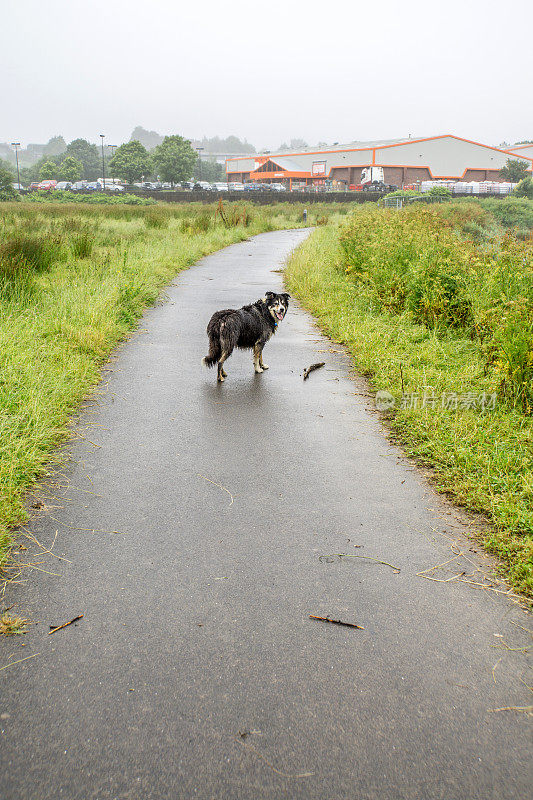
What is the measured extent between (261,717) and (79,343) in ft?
20.6

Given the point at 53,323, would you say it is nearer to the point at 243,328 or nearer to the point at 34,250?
the point at 243,328

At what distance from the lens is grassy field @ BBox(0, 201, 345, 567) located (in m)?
4.68

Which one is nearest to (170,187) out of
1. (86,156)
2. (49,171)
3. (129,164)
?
(129,164)

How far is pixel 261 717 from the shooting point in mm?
2375

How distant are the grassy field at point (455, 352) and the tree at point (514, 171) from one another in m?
81.8

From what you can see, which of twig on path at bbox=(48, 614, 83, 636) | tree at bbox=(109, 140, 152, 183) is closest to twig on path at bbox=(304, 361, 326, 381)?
twig on path at bbox=(48, 614, 83, 636)

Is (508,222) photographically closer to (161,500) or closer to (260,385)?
(260,385)

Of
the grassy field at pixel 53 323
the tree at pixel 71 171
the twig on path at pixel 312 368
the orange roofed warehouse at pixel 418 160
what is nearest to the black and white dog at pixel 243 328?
the twig on path at pixel 312 368

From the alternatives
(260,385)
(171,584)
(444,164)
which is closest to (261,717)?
(171,584)

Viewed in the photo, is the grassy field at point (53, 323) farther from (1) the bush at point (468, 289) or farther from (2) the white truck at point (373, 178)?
(2) the white truck at point (373, 178)

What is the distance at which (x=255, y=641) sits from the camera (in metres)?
2.80

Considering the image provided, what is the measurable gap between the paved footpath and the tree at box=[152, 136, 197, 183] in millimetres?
99728

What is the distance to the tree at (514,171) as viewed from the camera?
273 feet

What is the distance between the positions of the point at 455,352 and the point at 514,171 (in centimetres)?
8823
